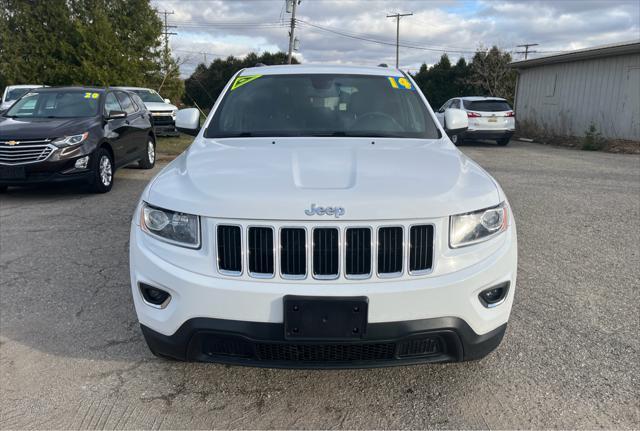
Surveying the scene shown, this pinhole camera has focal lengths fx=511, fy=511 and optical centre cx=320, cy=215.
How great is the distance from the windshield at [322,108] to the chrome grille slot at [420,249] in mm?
1331

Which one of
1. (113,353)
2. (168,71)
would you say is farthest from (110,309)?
(168,71)

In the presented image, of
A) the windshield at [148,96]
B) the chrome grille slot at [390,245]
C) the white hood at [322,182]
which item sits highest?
the windshield at [148,96]

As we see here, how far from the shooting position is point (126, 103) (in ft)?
31.3

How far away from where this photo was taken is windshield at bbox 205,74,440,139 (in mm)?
3559

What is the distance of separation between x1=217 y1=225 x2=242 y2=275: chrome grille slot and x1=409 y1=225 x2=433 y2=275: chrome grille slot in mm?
774

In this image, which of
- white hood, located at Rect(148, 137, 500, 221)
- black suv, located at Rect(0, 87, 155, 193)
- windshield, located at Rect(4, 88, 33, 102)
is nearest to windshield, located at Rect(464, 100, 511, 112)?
black suv, located at Rect(0, 87, 155, 193)

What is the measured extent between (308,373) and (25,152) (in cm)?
614

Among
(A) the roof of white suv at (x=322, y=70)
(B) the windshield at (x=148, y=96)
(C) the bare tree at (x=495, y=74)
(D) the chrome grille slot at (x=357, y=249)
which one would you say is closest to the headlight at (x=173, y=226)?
(D) the chrome grille slot at (x=357, y=249)

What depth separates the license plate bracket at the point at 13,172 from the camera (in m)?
7.14

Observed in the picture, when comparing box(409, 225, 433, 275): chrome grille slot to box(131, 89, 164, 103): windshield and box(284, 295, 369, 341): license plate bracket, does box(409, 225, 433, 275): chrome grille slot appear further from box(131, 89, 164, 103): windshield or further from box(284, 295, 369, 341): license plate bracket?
box(131, 89, 164, 103): windshield

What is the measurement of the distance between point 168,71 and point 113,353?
28632 mm

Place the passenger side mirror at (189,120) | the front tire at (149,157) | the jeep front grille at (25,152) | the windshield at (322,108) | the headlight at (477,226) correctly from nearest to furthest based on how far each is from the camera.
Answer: the headlight at (477,226) < the windshield at (322,108) < the passenger side mirror at (189,120) < the jeep front grille at (25,152) < the front tire at (149,157)

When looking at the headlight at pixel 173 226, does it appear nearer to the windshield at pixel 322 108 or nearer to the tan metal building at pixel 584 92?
the windshield at pixel 322 108

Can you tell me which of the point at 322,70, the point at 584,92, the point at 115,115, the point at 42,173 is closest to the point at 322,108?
the point at 322,70
